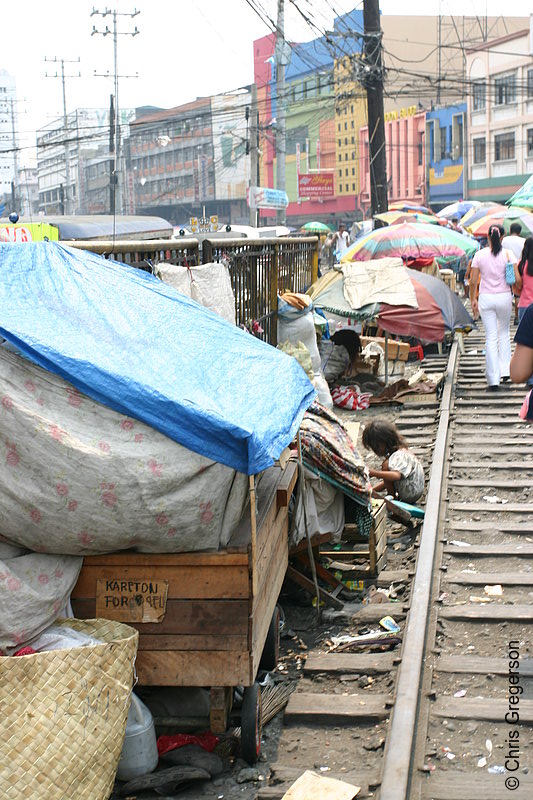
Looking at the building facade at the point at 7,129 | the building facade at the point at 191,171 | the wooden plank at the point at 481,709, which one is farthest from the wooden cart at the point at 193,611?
the building facade at the point at 191,171

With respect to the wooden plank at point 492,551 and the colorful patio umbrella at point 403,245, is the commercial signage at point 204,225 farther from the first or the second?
the wooden plank at point 492,551

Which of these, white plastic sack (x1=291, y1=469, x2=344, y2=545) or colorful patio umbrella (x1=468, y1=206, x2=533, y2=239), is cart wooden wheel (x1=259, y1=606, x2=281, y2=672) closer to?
white plastic sack (x1=291, y1=469, x2=344, y2=545)

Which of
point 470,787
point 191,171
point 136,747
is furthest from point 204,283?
point 191,171

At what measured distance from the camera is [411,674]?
480 cm

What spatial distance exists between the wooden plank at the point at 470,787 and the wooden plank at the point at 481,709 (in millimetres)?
519

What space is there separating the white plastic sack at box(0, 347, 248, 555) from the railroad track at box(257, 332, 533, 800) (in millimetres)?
1196

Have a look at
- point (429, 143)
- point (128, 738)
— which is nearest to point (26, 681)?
point (128, 738)

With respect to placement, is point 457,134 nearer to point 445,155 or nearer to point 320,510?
point 445,155

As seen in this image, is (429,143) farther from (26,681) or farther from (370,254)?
(26,681)

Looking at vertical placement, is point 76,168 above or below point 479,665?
above

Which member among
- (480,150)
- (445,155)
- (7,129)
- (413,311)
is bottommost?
(413,311)

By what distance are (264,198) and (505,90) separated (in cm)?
2932

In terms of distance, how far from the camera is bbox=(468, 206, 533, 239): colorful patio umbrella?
66.5 ft

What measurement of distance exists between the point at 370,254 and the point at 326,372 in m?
4.59
